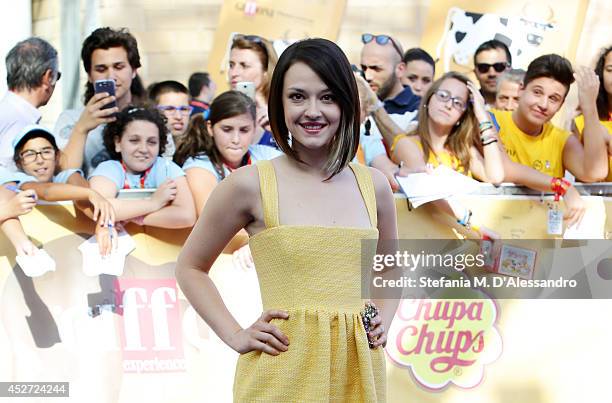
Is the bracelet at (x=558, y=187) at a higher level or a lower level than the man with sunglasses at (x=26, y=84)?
lower

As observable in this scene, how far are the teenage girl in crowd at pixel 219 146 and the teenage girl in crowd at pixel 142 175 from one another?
2.6 inches

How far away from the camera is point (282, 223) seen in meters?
2.20

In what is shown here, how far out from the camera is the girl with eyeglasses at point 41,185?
4.29m

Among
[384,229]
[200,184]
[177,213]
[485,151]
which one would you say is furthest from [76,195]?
[384,229]

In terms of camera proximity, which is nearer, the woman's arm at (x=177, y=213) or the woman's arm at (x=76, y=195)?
the woman's arm at (x=76, y=195)

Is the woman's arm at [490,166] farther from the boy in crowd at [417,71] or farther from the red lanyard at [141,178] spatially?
the red lanyard at [141,178]

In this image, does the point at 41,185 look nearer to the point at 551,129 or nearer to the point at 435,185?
the point at 435,185

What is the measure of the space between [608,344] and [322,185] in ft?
8.89

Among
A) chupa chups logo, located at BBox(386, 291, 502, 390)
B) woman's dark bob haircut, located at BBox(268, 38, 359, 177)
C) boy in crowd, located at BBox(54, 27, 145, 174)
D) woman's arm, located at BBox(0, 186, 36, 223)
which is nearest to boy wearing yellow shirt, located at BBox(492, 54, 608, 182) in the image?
chupa chups logo, located at BBox(386, 291, 502, 390)

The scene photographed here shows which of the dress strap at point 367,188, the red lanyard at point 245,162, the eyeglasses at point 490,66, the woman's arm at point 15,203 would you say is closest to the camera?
the dress strap at point 367,188

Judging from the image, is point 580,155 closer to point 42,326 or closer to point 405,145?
point 405,145

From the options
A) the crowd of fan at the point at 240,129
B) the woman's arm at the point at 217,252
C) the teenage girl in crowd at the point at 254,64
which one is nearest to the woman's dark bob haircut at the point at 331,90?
the woman's arm at the point at 217,252

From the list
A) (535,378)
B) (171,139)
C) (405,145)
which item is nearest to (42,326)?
(171,139)

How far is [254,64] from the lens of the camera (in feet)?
15.5
